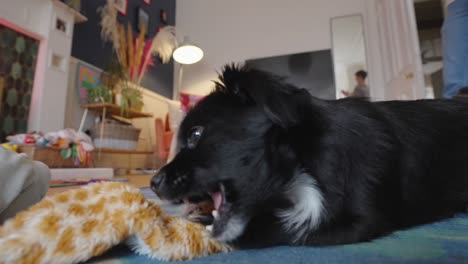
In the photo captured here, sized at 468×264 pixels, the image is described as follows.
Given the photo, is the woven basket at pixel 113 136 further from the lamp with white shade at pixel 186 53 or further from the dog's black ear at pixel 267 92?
the dog's black ear at pixel 267 92

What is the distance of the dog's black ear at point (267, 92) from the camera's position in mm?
622

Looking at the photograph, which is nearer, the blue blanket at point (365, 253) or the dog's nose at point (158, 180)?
the blue blanket at point (365, 253)

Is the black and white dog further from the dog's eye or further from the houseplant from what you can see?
the houseplant

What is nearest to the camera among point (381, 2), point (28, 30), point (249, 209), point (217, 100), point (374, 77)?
point (249, 209)

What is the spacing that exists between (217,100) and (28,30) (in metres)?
2.99

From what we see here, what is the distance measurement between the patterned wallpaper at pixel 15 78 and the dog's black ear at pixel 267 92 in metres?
2.61

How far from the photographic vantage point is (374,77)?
175 inches

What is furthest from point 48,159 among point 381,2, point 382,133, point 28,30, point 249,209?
point 381,2

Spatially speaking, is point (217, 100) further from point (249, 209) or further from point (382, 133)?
point (382, 133)

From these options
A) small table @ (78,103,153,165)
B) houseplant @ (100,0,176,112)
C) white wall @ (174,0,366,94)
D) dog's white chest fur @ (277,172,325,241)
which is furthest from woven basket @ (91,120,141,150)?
dog's white chest fur @ (277,172,325,241)

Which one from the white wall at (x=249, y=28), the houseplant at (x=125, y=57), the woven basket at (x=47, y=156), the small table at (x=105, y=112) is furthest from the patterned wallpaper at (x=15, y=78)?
the white wall at (x=249, y=28)

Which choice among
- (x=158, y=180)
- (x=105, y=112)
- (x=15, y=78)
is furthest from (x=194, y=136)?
(x=105, y=112)

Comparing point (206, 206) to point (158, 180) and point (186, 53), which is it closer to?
point (158, 180)

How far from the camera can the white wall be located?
16.1ft
